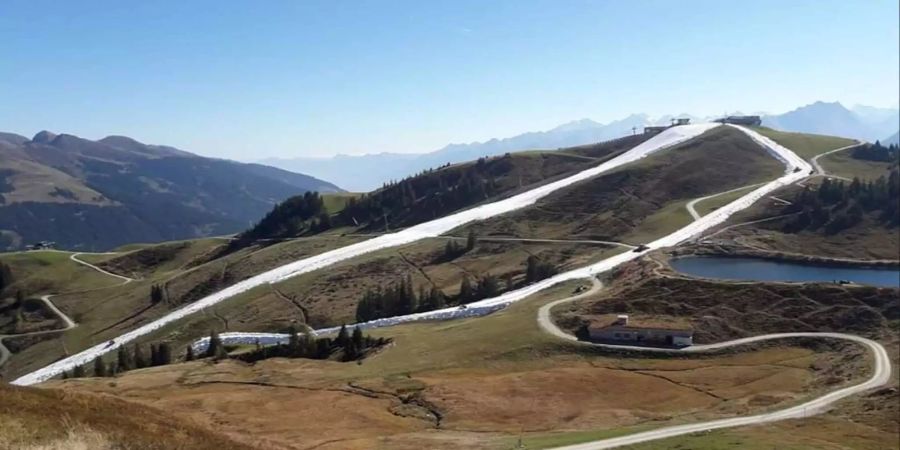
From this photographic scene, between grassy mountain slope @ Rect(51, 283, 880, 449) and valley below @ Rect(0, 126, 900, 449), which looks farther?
valley below @ Rect(0, 126, 900, 449)

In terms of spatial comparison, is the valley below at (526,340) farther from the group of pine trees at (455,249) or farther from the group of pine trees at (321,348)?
the group of pine trees at (321,348)

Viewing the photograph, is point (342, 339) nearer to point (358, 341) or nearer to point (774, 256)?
point (358, 341)

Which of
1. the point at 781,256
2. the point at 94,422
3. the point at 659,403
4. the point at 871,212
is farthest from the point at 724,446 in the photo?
the point at 871,212

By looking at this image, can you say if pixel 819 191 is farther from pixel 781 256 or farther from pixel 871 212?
pixel 781 256

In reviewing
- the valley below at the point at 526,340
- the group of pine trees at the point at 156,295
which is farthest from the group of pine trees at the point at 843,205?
the group of pine trees at the point at 156,295

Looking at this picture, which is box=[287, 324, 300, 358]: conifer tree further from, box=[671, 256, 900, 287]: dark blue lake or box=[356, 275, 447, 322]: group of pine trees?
box=[671, 256, 900, 287]: dark blue lake

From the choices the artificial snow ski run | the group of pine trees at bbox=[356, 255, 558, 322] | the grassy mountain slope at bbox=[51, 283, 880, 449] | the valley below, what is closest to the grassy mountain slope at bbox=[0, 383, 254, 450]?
the valley below
